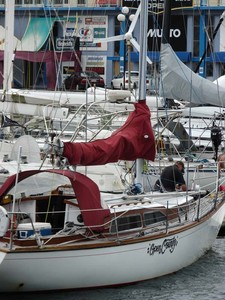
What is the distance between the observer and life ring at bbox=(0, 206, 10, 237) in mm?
16547

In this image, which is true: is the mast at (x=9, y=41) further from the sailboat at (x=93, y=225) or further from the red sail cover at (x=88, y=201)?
the red sail cover at (x=88, y=201)

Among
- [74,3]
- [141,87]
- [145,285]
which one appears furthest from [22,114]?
[74,3]

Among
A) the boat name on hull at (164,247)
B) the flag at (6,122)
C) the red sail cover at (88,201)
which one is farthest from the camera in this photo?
the flag at (6,122)

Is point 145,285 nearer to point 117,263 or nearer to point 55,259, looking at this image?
point 117,263

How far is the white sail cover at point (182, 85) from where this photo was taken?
73.9 ft

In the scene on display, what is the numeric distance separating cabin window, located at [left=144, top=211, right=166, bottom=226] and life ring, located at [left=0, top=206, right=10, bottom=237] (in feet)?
10.3

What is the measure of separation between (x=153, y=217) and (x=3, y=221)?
3446mm

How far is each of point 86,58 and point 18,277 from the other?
47.0 m

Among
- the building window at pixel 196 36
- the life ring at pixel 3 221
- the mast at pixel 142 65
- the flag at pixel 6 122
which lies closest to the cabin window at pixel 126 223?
the mast at pixel 142 65

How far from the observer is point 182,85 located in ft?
74.4

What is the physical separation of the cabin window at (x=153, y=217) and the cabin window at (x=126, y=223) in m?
0.19

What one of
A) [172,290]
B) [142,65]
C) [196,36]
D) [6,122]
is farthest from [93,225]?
[196,36]

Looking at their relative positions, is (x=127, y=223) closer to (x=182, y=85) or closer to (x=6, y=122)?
(x=182, y=85)

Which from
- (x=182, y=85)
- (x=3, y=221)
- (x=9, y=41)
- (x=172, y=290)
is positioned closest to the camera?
(x=3, y=221)
